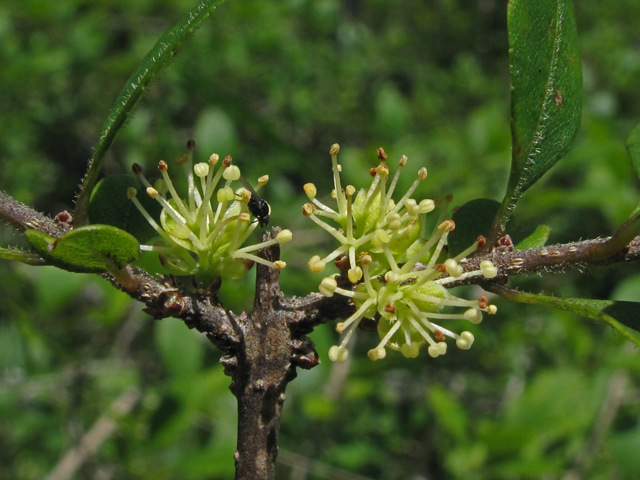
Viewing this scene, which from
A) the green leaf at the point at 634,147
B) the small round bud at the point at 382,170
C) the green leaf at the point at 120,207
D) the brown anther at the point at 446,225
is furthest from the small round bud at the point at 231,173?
the green leaf at the point at 634,147

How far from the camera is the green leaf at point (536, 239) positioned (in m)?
1.06

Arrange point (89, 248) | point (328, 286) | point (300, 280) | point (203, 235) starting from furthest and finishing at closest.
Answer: point (300, 280) < point (203, 235) < point (328, 286) < point (89, 248)

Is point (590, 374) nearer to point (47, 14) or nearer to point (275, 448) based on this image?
point (275, 448)

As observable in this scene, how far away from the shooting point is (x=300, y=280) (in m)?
2.39

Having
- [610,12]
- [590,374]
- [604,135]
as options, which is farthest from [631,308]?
[610,12]

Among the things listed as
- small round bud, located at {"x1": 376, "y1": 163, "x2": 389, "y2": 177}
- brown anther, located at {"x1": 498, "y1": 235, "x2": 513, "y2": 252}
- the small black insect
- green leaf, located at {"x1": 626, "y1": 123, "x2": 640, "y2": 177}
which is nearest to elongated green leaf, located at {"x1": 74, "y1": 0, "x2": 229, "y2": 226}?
the small black insect

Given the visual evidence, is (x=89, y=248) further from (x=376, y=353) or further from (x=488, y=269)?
(x=488, y=269)

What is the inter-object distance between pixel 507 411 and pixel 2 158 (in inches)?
134

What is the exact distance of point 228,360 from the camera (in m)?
0.94

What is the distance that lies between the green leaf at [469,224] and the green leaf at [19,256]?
67 cm

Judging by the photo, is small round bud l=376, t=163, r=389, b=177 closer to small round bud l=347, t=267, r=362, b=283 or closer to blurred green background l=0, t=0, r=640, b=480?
small round bud l=347, t=267, r=362, b=283

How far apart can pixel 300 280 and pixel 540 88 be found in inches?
61.5

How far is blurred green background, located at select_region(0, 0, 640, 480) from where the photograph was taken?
227cm

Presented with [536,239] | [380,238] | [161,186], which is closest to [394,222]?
[380,238]
